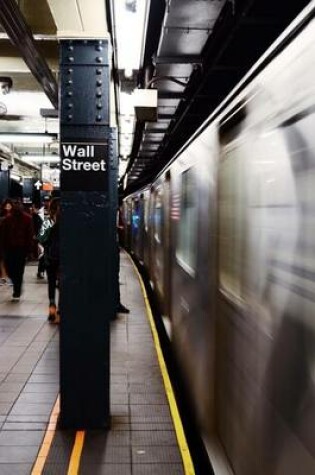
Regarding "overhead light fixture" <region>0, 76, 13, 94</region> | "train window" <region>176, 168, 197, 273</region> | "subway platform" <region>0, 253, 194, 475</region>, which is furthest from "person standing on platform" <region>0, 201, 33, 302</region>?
"train window" <region>176, 168, 197, 273</region>

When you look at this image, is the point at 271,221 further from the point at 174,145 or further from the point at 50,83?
the point at 174,145

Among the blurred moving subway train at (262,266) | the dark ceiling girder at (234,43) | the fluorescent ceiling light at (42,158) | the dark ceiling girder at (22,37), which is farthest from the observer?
the fluorescent ceiling light at (42,158)

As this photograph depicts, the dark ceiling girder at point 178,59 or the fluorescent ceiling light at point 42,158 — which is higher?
the dark ceiling girder at point 178,59

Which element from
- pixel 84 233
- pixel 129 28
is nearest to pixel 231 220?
pixel 84 233

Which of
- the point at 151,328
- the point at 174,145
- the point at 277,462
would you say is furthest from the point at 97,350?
the point at 174,145

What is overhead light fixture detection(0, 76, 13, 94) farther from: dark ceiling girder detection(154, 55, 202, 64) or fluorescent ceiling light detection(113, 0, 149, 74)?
dark ceiling girder detection(154, 55, 202, 64)

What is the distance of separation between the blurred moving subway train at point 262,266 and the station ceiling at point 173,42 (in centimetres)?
164

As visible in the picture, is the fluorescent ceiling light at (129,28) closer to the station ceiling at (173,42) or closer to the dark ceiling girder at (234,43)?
the station ceiling at (173,42)

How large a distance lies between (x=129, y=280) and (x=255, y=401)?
1202 centimetres

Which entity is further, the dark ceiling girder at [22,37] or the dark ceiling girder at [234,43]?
the dark ceiling girder at [234,43]

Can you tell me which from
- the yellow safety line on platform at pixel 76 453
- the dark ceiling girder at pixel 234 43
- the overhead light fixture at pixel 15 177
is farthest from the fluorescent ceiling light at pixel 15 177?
the yellow safety line on platform at pixel 76 453

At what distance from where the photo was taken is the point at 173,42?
5945 mm

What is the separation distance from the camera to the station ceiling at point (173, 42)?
4738 mm

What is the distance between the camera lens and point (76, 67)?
416cm
